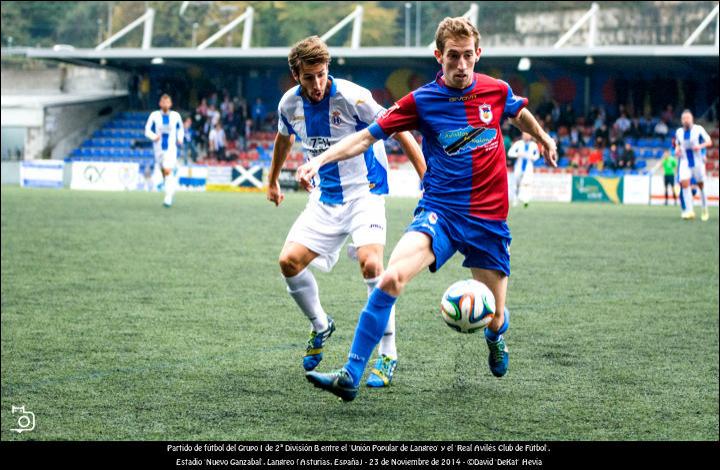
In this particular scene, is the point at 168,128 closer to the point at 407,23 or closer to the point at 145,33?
the point at 407,23

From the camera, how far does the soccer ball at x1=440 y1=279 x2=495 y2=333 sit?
5.56 metres

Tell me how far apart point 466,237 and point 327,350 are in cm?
226

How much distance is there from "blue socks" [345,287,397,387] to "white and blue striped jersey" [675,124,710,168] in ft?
60.6

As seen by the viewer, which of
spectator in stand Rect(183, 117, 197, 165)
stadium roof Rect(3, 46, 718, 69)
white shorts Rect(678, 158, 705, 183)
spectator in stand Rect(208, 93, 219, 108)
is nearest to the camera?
white shorts Rect(678, 158, 705, 183)

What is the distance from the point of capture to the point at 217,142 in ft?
134

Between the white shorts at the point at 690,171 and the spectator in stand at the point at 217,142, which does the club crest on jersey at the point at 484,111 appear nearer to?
the white shorts at the point at 690,171

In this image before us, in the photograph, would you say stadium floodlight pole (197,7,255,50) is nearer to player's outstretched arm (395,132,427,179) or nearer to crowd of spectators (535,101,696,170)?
crowd of spectators (535,101,696,170)

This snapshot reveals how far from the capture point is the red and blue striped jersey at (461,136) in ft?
19.1

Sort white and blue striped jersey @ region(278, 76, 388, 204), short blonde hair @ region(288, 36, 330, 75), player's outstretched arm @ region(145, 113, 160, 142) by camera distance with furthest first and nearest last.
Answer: player's outstretched arm @ region(145, 113, 160, 142), white and blue striped jersey @ region(278, 76, 388, 204), short blonde hair @ region(288, 36, 330, 75)

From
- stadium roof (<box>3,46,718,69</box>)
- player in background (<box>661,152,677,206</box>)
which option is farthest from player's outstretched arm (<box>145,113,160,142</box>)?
stadium roof (<box>3,46,718,69</box>)

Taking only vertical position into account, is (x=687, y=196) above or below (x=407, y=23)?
below

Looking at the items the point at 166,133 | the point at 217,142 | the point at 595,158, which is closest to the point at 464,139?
the point at 166,133

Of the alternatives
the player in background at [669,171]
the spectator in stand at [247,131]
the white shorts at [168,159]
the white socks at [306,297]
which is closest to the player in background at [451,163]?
the white socks at [306,297]

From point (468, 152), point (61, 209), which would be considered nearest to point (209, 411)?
point (468, 152)
